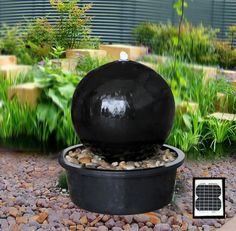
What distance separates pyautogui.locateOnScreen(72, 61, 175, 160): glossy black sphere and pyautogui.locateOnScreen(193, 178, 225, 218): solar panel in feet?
1.20

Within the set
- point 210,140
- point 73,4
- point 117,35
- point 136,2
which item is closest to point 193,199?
point 210,140

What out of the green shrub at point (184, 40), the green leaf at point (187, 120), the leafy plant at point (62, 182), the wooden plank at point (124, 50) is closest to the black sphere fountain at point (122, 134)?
the leafy plant at point (62, 182)

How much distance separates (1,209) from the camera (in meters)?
3.63

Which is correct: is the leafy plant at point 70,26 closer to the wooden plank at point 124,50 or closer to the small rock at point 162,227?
the wooden plank at point 124,50

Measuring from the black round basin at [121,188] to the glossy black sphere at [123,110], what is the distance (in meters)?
0.18

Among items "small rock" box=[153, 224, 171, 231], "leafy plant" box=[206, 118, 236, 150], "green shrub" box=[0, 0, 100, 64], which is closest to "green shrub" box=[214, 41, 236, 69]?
"green shrub" box=[0, 0, 100, 64]

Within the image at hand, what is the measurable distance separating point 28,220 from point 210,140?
2.41 m

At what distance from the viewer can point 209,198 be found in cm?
358

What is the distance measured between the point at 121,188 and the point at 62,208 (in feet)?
1.51

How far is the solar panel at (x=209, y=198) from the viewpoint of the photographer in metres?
3.55

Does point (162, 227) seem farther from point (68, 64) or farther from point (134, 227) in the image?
point (68, 64)

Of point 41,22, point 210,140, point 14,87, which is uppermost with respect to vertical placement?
point 41,22

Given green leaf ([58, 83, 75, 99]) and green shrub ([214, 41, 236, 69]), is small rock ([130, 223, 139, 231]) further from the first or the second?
green shrub ([214, 41, 236, 69])

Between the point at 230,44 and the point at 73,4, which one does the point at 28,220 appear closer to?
the point at 73,4
